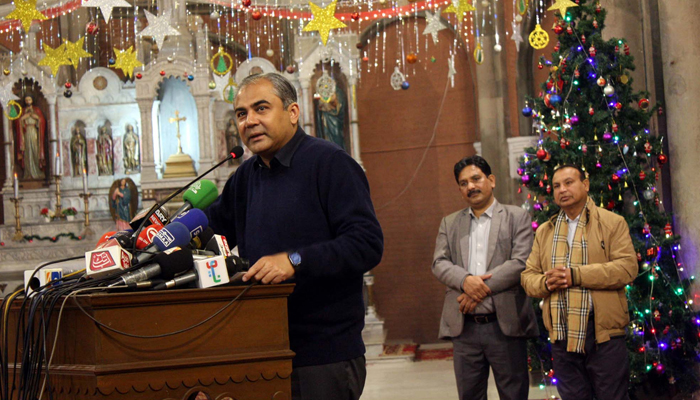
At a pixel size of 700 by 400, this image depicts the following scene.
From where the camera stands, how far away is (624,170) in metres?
5.28

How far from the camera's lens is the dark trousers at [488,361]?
153 inches

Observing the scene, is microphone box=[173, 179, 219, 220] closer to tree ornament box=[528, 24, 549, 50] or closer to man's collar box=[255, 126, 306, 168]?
man's collar box=[255, 126, 306, 168]

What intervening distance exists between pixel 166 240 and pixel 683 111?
4622 millimetres

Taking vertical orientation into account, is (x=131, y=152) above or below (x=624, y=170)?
above

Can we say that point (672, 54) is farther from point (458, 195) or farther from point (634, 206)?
point (458, 195)

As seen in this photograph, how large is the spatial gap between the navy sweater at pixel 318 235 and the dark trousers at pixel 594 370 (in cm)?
206

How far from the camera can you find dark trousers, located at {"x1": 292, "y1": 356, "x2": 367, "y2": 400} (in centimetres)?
218

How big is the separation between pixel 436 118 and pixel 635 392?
6.06 metres

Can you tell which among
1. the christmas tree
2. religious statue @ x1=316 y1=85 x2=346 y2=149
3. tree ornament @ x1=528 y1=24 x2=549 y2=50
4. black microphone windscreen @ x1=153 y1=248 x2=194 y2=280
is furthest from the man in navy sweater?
religious statue @ x1=316 y1=85 x2=346 y2=149

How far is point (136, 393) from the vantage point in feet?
5.78

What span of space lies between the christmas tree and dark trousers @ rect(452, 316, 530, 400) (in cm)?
119

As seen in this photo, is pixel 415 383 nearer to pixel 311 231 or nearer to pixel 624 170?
pixel 624 170

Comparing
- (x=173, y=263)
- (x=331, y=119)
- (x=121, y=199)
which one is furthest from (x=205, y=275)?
(x=121, y=199)

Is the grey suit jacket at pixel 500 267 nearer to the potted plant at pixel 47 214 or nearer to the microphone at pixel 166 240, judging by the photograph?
the microphone at pixel 166 240
